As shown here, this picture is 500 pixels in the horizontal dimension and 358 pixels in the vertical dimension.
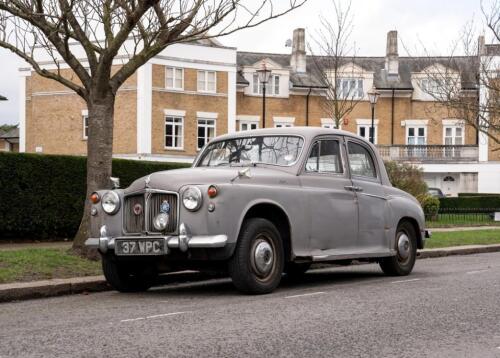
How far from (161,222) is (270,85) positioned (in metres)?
45.2

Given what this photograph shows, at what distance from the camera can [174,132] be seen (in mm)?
47469

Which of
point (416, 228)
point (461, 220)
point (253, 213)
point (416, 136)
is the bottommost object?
point (461, 220)

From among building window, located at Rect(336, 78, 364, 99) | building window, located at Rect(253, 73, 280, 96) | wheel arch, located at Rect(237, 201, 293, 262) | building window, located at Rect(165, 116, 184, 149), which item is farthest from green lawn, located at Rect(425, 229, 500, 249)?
building window, located at Rect(336, 78, 364, 99)

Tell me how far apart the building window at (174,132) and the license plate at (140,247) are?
125ft

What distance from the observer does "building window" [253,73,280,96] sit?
53.2 m

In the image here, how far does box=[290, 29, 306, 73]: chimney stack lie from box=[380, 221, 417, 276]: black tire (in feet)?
146

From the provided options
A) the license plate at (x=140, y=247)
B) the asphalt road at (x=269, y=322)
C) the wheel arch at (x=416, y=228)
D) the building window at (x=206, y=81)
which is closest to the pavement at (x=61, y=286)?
the asphalt road at (x=269, y=322)

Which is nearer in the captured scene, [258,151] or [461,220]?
A: [258,151]

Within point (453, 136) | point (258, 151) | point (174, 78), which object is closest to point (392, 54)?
point (453, 136)

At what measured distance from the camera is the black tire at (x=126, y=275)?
9.67m

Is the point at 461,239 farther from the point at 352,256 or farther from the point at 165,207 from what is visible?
the point at 165,207

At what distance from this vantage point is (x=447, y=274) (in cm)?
1197

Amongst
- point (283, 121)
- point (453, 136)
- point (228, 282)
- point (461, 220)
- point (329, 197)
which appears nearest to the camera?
point (329, 197)

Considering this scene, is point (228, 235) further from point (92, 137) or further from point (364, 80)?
point (364, 80)
